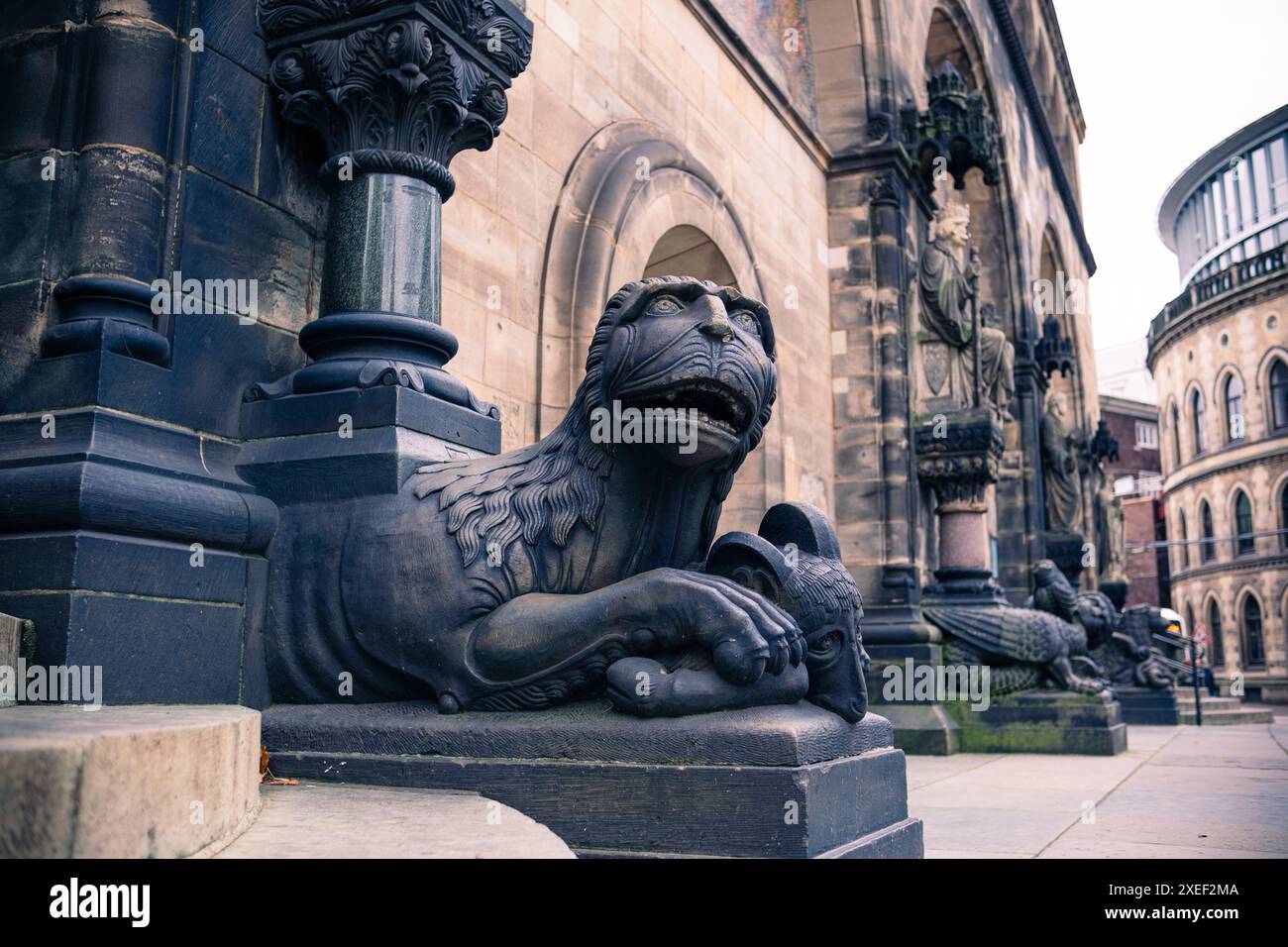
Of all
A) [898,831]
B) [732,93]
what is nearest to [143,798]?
[898,831]

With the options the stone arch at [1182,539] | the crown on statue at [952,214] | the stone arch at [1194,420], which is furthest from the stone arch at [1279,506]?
the crown on statue at [952,214]

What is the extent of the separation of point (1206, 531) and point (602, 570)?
42856 mm

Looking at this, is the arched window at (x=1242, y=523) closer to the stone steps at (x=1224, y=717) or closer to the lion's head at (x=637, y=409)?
the stone steps at (x=1224, y=717)

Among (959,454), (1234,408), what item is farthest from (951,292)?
(1234,408)

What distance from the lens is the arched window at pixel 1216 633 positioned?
126ft

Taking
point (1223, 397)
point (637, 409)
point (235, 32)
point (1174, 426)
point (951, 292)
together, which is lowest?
point (637, 409)

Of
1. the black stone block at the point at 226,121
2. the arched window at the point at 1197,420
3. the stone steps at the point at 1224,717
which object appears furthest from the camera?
the arched window at the point at 1197,420

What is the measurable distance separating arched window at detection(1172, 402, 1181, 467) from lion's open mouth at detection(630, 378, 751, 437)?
44.1 meters

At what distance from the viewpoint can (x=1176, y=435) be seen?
140ft

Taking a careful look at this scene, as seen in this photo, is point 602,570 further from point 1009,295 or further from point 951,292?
point 1009,295

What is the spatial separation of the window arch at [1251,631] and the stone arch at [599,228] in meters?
36.9
